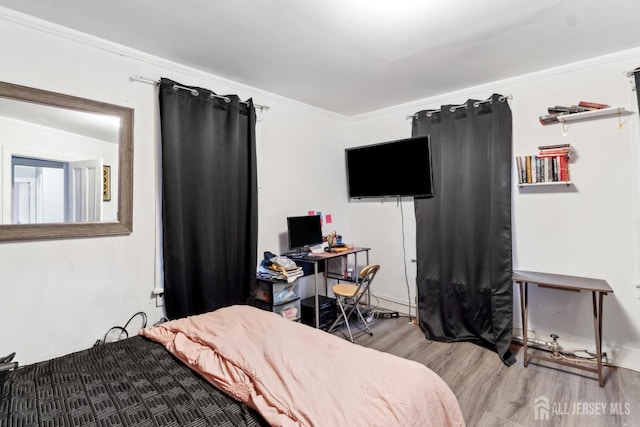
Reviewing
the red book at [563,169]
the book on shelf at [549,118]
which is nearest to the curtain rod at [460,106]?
the book on shelf at [549,118]

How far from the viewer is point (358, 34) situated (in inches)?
84.4

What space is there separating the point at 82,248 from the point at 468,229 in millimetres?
3142

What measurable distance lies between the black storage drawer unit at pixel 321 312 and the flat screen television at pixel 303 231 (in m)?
0.59

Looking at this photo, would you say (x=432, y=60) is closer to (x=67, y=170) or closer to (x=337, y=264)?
(x=337, y=264)

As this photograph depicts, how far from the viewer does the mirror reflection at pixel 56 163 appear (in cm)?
187

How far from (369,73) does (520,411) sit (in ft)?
9.02

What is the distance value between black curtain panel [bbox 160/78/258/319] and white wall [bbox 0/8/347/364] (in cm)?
13

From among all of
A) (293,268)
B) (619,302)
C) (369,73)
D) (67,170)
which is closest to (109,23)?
(67,170)

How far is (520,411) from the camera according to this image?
202 centimetres

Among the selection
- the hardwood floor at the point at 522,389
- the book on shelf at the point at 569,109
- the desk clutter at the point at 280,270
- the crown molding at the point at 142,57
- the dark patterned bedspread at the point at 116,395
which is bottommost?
the hardwood floor at the point at 522,389

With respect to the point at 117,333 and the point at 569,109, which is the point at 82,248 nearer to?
the point at 117,333

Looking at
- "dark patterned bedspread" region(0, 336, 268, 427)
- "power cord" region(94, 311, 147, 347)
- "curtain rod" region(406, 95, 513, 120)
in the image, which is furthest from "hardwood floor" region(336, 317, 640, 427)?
"curtain rod" region(406, 95, 513, 120)

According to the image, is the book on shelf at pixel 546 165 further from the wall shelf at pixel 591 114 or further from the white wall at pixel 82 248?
the white wall at pixel 82 248

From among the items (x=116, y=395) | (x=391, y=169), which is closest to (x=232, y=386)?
(x=116, y=395)
